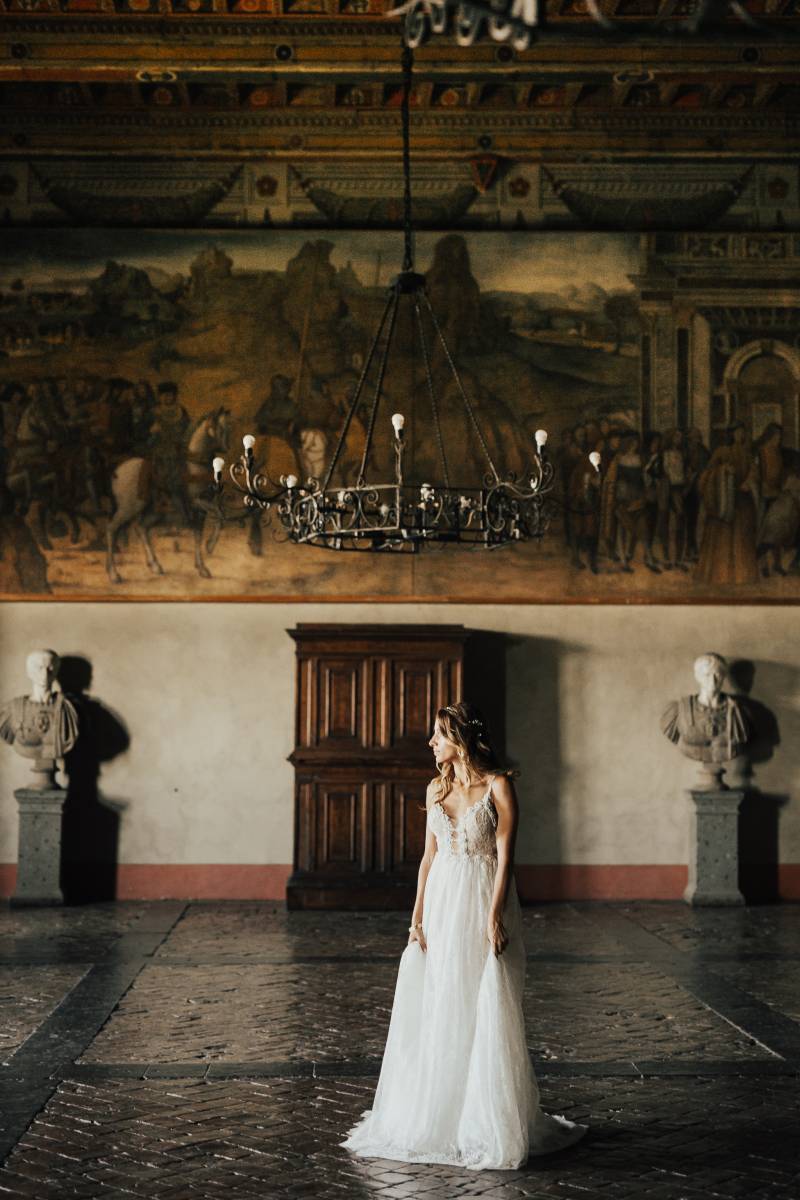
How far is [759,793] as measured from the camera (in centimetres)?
1359

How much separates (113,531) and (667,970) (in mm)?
7049

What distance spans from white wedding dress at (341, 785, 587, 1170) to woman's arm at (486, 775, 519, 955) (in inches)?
2.2

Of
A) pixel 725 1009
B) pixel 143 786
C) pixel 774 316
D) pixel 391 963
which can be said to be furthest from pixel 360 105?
pixel 725 1009

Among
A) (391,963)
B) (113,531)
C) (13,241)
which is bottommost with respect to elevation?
(391,963)

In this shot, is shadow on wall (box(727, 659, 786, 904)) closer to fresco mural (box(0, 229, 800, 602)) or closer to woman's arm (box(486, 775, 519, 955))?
fresco mural (box(0, 229, 800, 602))

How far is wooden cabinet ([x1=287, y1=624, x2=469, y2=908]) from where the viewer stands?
1278 cm

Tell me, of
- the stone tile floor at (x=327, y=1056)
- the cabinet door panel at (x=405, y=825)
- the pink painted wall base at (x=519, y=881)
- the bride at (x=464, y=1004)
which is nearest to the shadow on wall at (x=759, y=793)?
the pink painted wall base at (x=519, y=881)

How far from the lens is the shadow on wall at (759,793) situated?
44.3ft

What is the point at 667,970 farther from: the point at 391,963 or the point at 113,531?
the point at 113,531

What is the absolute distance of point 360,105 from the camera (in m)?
14.0

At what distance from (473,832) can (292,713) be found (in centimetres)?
809

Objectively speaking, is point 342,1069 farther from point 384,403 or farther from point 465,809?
point 384,403

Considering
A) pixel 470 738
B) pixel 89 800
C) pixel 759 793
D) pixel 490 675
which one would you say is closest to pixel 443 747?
pixel 470 738

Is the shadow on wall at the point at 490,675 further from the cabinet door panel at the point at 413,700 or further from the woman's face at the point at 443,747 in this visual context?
the woman's face at the point at 443,747
